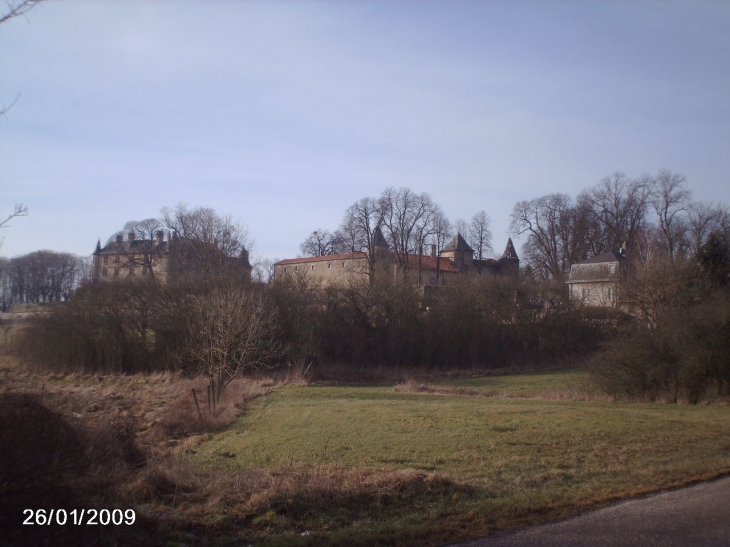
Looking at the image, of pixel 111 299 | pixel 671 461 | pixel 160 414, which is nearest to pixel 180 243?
pixel 111 299

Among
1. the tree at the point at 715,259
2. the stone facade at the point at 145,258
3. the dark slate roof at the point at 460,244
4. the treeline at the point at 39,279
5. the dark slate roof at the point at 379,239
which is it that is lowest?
the treeline at the point at 39,279

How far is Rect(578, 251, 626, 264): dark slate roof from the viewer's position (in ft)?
174

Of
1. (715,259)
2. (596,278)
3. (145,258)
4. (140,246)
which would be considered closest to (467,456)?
(715,259)

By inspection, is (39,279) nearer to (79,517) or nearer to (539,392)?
(539,392)

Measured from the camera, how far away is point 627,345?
21000 millimetres

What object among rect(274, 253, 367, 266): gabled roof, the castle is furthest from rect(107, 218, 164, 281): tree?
rect(274, 253, 367, 266): gabled roof

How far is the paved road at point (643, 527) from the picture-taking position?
5551 millimetres

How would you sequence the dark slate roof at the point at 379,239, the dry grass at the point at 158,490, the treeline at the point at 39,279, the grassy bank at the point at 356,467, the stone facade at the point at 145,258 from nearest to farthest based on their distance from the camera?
the dry grass at the point at 158,490 < the grassy bank at the point at 356,467 < the treeline at the point at 39,279 < the stone facade at the point at 145,258 < the dark slate roof at the point at 379,239

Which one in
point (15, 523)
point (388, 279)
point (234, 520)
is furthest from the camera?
point (388, 279)

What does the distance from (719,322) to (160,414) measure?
19284mm

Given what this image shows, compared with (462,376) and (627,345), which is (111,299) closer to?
(462,376)

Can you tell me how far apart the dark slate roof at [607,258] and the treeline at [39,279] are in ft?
151

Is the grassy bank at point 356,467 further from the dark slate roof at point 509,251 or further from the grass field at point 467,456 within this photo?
the dark slate roof at point 509,251

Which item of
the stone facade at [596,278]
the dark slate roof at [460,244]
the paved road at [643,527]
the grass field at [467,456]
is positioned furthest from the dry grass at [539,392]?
the dark slate roof at [460,244]
